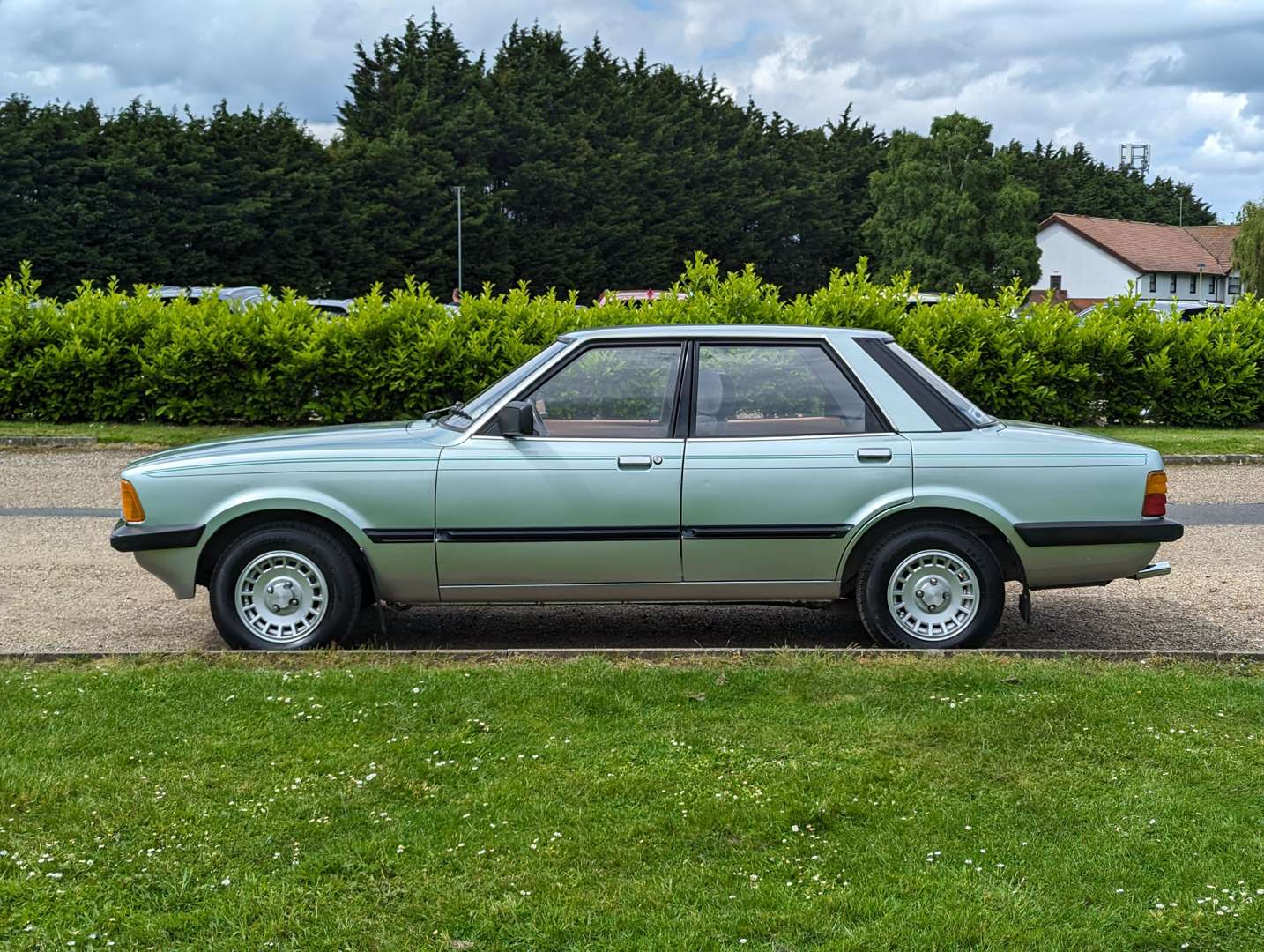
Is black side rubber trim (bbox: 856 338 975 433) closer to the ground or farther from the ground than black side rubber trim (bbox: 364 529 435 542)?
farther from the ground

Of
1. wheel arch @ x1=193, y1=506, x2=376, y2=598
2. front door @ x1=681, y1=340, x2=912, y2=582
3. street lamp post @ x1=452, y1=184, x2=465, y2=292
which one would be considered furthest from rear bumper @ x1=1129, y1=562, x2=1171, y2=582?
street lamp post @ x1=452, y1=184, x2=465, y2=292

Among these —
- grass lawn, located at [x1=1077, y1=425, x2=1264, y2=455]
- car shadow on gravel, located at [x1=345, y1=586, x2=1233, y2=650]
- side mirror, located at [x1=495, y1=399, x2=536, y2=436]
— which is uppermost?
side mirror, located at [x1=495, y1=399, x2=536, y2=436]

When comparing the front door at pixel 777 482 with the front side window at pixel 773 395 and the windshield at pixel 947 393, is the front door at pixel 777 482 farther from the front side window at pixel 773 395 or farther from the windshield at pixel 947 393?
the windshield at pixel 947 393

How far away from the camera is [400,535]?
22.9ft

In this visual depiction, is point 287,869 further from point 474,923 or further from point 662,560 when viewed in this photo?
point 662,560

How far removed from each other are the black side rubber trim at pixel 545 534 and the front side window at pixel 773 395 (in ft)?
2.01

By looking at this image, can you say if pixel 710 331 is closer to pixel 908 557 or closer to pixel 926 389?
pixel 926 389

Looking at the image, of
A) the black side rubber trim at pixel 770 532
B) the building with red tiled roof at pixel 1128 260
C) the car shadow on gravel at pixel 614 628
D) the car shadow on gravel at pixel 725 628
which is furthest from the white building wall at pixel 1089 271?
the black side rubber trim at pixel 770 532

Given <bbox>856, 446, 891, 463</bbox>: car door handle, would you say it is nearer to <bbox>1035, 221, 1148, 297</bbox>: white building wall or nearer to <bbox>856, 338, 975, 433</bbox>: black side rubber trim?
<bbox>856, 338, 975, 433</bbox>: black side rubber trim

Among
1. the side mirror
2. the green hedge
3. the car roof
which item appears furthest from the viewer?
the green hedge

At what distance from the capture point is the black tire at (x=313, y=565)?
22.9 ft

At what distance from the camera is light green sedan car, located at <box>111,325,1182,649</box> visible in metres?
6.98

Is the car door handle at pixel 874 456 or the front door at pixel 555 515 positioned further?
the car door handle at pixel 874 456

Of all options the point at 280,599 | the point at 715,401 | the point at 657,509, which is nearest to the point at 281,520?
the point at 280,599
